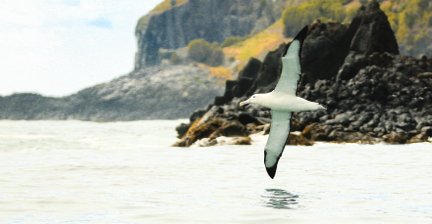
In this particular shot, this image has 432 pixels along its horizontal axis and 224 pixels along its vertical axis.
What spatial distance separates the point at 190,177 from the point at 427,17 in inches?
6498

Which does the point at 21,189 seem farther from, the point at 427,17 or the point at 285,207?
the point at 427,17

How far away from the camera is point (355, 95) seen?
52.6 metres

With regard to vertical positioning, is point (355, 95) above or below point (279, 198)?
above

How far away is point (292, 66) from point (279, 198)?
3200 millimetres

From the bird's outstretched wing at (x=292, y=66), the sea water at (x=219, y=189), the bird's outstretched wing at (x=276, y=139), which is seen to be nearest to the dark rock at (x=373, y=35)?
the sea water at (x=219, y=189)

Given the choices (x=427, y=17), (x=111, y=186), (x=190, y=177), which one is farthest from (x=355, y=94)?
(x=427, y=17)

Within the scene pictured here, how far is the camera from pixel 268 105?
66.6 feet

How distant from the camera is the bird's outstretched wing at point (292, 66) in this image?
1753 cm

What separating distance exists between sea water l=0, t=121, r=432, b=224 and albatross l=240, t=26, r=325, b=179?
1005 mm

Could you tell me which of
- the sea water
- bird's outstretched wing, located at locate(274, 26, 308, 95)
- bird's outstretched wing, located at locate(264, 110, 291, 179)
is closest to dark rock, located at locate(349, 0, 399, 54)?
the sea water

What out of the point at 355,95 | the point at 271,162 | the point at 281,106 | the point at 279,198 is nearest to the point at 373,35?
the point at 355,95

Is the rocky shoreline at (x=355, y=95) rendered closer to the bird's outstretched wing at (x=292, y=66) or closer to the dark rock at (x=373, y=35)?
the dark rock at (x=373, y=35)

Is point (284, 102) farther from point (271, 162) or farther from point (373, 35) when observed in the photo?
point (373, 35)

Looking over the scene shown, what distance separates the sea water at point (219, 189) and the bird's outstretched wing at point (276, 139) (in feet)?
2.75
